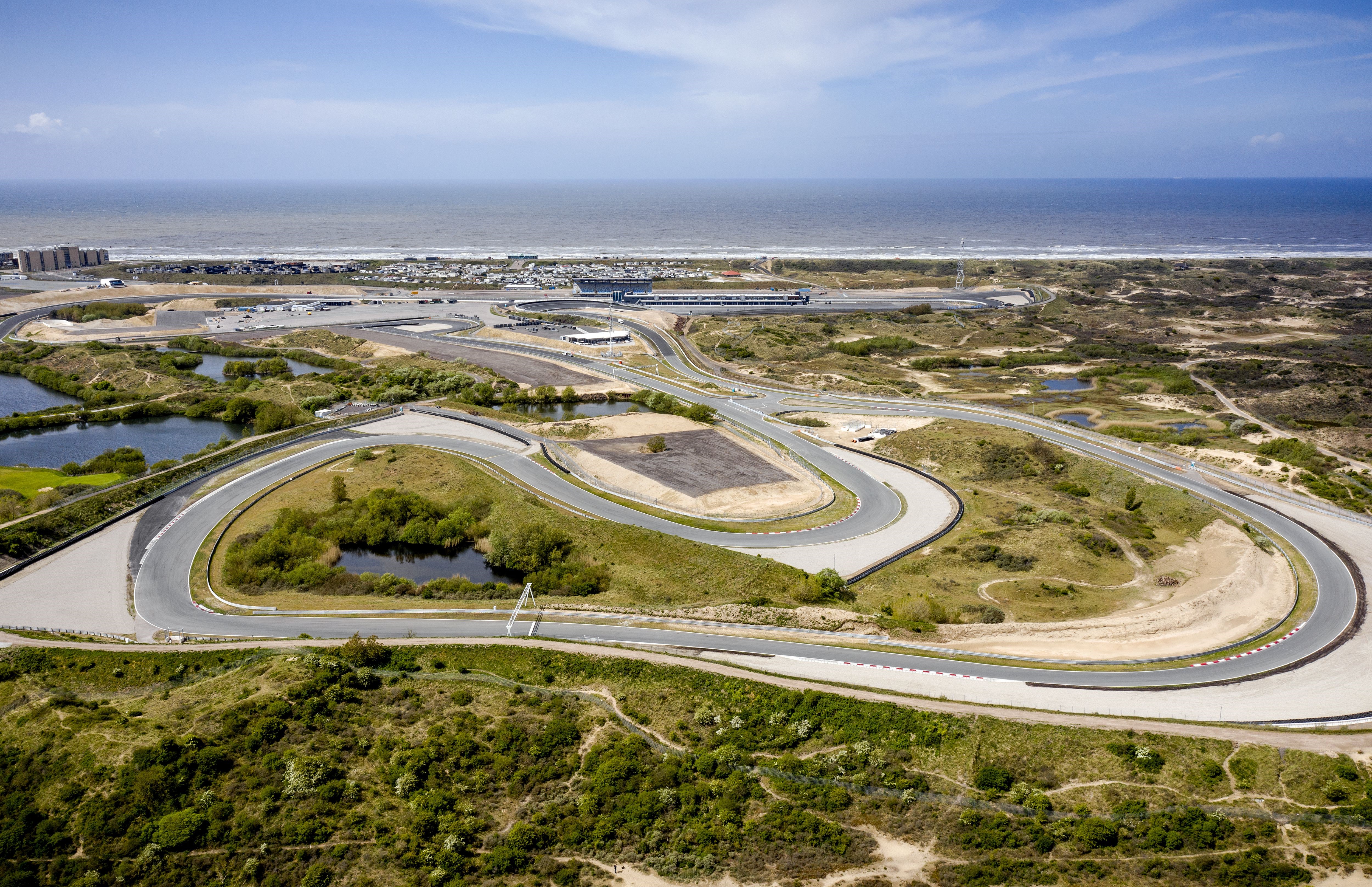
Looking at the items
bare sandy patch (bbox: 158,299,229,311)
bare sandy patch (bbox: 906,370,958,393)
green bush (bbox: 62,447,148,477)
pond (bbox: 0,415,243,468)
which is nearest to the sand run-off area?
green bush (bbox: 62,447,148,477)

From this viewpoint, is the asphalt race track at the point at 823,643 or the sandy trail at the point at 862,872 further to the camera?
the asphalt race track at the point at 823,643

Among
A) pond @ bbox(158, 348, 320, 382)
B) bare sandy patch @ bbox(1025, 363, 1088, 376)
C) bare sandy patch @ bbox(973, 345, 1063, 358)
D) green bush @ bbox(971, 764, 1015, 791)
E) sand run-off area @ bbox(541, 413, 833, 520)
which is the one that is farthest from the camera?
bare sandy patch @ bbox(973, 345, 1063, 358)

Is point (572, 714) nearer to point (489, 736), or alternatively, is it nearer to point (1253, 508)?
point (489, 736)

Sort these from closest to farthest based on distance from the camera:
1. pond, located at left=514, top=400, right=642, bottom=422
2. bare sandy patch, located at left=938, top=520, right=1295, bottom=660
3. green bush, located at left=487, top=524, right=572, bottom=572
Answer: bare sandy patch, located at left=938, top=520, right=1295, bottom=660, green bush, located at left=487, top=524, right=572, bottom=572, pond, located at left=514, top=400, right=642, bottom=422

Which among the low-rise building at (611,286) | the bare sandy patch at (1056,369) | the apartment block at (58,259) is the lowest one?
the bare sandy patch at (1056,369)

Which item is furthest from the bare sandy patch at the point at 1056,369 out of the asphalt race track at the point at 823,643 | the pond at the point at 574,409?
the pond at the point at 574,409

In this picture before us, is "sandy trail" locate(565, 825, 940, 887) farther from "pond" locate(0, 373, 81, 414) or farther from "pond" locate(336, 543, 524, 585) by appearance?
"pond" locate(0, 373, 81, 414)

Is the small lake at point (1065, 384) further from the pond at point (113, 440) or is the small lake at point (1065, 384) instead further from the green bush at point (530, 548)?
the pond at point (113, 440)

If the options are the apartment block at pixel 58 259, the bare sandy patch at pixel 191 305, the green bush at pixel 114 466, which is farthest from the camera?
the apartment block at pixel 58 259
